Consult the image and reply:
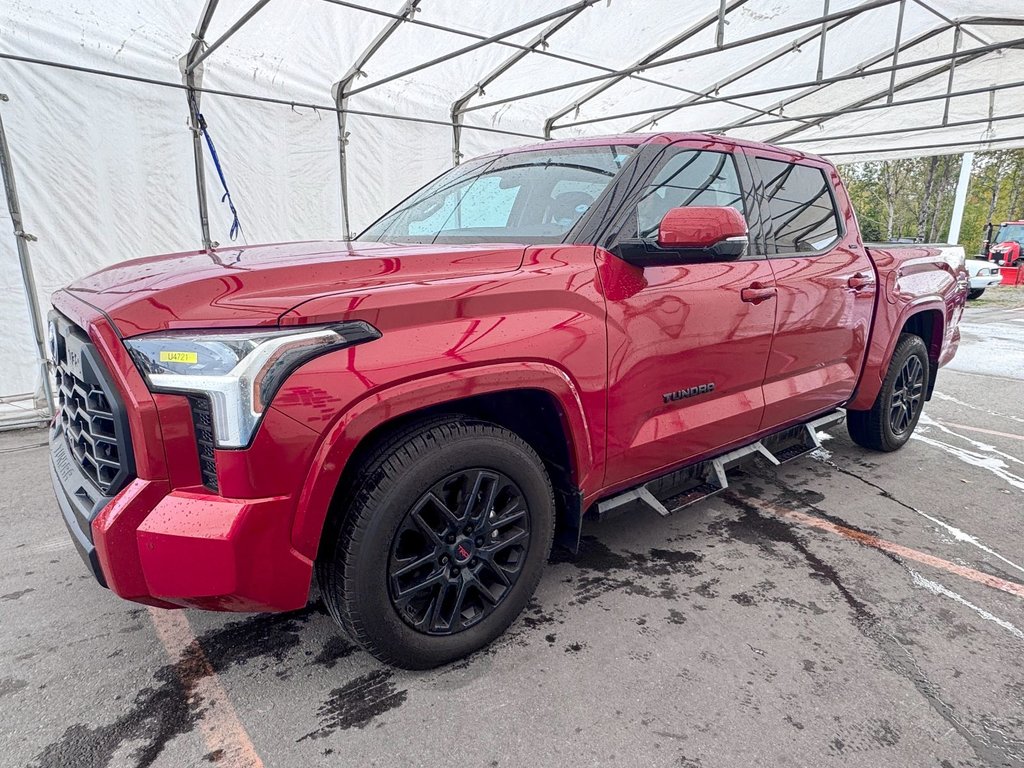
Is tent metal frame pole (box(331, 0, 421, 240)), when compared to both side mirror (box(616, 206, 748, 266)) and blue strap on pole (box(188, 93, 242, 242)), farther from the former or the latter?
side mirror (box(616, 206, 748, 266))

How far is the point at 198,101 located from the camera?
598 cm

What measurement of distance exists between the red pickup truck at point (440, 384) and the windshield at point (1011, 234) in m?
23.7

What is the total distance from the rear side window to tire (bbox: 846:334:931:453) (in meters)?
1.10

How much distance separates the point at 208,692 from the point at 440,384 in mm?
1281

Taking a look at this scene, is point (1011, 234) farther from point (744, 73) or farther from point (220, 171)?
point (220, 171)

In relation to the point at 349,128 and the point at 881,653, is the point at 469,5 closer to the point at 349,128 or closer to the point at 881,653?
the point at 349,128

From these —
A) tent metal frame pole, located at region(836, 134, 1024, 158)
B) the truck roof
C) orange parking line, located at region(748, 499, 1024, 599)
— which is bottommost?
orange parking line, located at region(748, 499, 1024, 599)

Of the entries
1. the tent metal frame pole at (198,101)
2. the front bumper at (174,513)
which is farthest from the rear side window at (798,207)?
the tent metal frame pole at (198,101)

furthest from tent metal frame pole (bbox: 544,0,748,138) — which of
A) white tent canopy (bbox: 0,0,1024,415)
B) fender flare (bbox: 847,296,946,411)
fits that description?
fender flare (bbox: 847,296,946,411)

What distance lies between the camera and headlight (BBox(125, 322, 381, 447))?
150 centimetres

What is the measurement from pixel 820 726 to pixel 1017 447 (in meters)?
3.91

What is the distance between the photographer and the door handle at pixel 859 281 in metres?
3.33

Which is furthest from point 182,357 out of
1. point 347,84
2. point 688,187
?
point 347,84

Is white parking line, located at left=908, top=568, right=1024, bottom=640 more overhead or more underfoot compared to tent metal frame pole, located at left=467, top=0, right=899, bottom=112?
more underfoot
